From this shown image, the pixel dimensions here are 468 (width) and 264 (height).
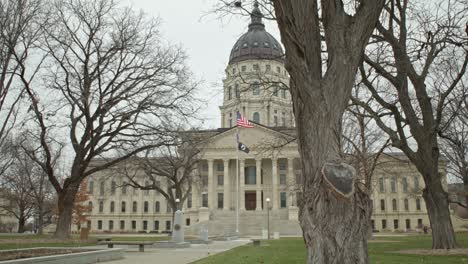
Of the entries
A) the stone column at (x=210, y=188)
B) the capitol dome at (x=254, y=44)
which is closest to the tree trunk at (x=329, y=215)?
the stone column at (x=210, y=188)

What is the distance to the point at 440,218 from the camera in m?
16.9

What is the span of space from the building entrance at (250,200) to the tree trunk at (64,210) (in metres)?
54.3

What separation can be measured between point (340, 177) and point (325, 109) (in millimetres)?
1016

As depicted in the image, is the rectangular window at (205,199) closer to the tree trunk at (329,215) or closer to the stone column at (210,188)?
the stone column at (210,188)

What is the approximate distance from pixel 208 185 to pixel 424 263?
2650 inches

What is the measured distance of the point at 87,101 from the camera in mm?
23141

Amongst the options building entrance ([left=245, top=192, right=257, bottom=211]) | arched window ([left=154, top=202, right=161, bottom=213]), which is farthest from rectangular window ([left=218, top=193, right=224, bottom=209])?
arched window ([left=154, top=202, right=161, bottom=213])

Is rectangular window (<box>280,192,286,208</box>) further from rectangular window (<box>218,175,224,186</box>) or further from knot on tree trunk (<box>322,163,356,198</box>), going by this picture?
knot on tree trunk (<box>322,163,356,198</box>)

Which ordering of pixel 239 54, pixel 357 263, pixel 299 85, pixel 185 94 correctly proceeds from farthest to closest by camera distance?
pixel 239 54 → pixel 185 94 → pixel 299 85 → pixel 357 263

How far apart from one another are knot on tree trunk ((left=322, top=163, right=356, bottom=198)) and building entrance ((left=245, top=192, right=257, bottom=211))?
2871 inches

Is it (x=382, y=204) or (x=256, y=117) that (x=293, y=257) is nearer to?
(x=256, y=117)

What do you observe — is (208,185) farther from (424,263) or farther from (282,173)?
(424,263)

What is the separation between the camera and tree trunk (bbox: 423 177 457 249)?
1684 centimetres

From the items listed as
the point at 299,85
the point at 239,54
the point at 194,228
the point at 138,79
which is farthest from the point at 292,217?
the point at 299,85
